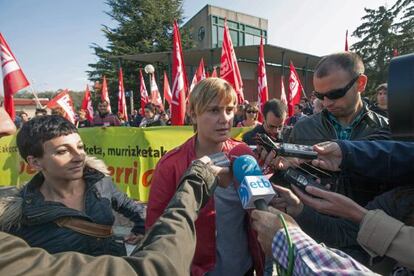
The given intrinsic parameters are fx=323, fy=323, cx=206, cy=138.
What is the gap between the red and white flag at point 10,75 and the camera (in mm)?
5695

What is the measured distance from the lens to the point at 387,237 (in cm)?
115

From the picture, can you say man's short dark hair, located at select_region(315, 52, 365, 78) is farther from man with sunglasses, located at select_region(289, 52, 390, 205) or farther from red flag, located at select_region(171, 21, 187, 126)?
red flag, located at select_region(171, 21, 187, 126)

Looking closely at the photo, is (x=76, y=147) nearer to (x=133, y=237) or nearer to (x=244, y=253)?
(x=133, y=237)

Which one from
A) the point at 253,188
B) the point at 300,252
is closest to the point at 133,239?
the point at 253,188

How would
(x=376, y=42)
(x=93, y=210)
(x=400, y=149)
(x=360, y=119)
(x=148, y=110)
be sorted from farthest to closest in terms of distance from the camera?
1. (x=376, y=42)
2. (x=148, y=110)
3. (x=360, y=119)
4. (x=93, y=210)
5. (x=400, y=149)

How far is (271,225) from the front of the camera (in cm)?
115

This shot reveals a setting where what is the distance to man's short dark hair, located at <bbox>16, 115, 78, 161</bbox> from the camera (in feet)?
6.25

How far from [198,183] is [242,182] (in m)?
0.20

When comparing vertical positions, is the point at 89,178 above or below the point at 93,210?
above

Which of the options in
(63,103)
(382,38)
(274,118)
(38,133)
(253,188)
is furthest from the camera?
(382,38)

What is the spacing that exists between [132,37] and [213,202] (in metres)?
30.3

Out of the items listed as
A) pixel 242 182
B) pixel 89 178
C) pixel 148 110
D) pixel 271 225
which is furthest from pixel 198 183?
pixel 148 110

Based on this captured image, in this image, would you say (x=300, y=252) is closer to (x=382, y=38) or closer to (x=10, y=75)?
(x=10, y=75)

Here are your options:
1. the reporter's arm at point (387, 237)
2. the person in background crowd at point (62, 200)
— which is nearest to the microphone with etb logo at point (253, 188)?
the reporter's arm at point (387, 237)
